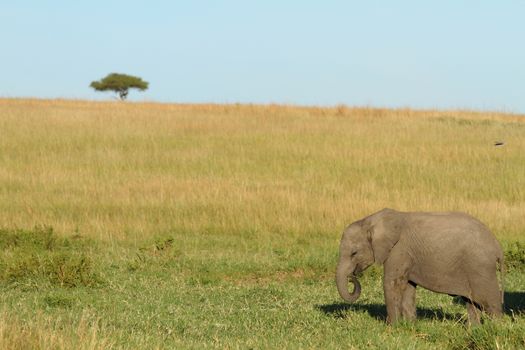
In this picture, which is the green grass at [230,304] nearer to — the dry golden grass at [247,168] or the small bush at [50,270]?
the small bush at [50,270]

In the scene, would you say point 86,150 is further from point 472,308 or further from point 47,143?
point 472,308

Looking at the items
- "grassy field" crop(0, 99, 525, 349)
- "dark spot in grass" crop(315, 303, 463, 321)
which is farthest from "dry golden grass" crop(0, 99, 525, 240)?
"dark spot in grass" crop(315, 303, 463, 321)

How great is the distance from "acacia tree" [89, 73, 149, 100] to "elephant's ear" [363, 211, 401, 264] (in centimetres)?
5502

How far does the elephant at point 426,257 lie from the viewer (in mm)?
8953

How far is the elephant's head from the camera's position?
9133mm

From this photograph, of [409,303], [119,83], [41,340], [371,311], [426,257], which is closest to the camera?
[41,340]

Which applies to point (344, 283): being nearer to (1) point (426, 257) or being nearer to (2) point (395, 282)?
(2) point (395, 282)

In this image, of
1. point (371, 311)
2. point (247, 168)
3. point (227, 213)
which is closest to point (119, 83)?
point (247, 168)

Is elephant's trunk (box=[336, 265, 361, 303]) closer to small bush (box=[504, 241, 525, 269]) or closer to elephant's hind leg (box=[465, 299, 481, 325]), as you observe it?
elephant's hind leg (box=[465, 299, 481, 325])

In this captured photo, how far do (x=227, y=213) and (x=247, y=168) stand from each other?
629cm

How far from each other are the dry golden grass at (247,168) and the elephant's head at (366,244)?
28.4 feet

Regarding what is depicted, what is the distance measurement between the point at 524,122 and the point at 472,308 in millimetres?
29961

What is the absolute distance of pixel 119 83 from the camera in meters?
62.7

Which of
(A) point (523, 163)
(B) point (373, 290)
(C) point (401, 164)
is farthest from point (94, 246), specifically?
(A) point (523, 163)
